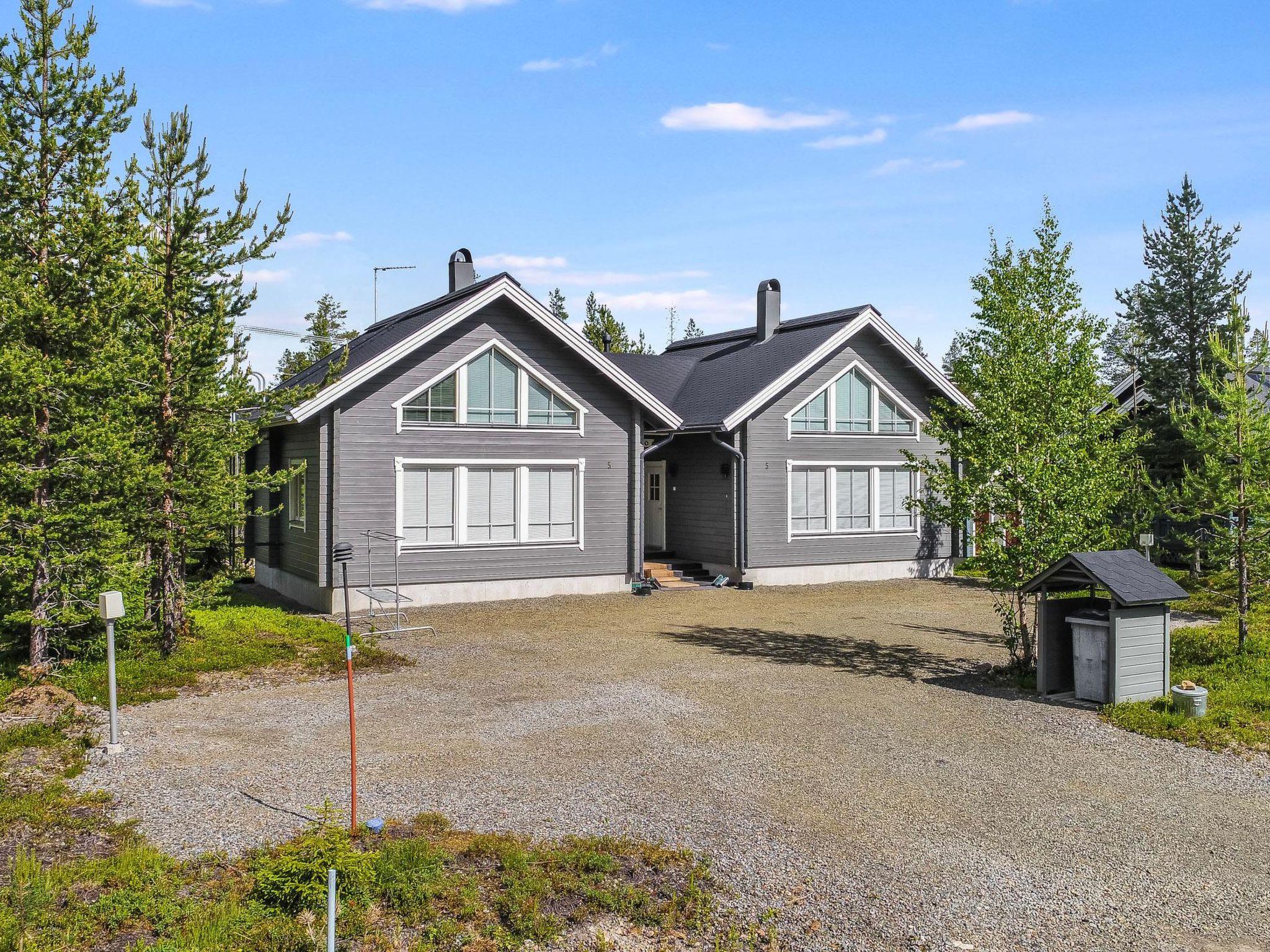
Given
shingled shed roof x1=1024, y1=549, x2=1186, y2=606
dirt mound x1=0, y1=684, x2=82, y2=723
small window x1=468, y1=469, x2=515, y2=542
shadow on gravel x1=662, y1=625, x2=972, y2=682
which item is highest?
small window x1=468, y1=469, x2=515, y2=542

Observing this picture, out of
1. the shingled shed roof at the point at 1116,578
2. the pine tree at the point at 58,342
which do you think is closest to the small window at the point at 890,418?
the shingled shed roof at the point at 1116,578

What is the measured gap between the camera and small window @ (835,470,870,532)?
2495cm

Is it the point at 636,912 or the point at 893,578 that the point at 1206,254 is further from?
the point at 636,912

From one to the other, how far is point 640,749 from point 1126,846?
442 cm

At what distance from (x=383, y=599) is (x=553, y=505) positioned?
173 inches

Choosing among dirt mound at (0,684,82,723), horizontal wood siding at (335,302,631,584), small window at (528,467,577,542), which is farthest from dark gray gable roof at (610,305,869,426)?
dirt mound at (0,684,82,723)

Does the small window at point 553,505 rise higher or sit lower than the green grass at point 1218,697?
higher

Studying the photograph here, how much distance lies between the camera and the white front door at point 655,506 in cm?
2647

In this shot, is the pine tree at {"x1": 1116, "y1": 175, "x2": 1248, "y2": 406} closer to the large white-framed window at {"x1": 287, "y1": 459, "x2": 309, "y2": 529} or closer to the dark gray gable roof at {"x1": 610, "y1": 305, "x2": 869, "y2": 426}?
the dark gray gable roof at {"x1": 610, "y1": 305, "x2": 869, "y2": 426}

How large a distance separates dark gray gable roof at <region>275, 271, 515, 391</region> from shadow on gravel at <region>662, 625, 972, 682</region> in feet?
26.9

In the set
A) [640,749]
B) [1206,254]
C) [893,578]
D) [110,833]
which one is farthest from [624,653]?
[1206,254]

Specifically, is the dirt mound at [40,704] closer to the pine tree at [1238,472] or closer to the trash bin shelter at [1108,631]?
the trash bin shelter at [1108,631]

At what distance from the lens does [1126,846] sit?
24.6 feet

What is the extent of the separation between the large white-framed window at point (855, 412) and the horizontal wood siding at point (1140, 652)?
12.8 meters
